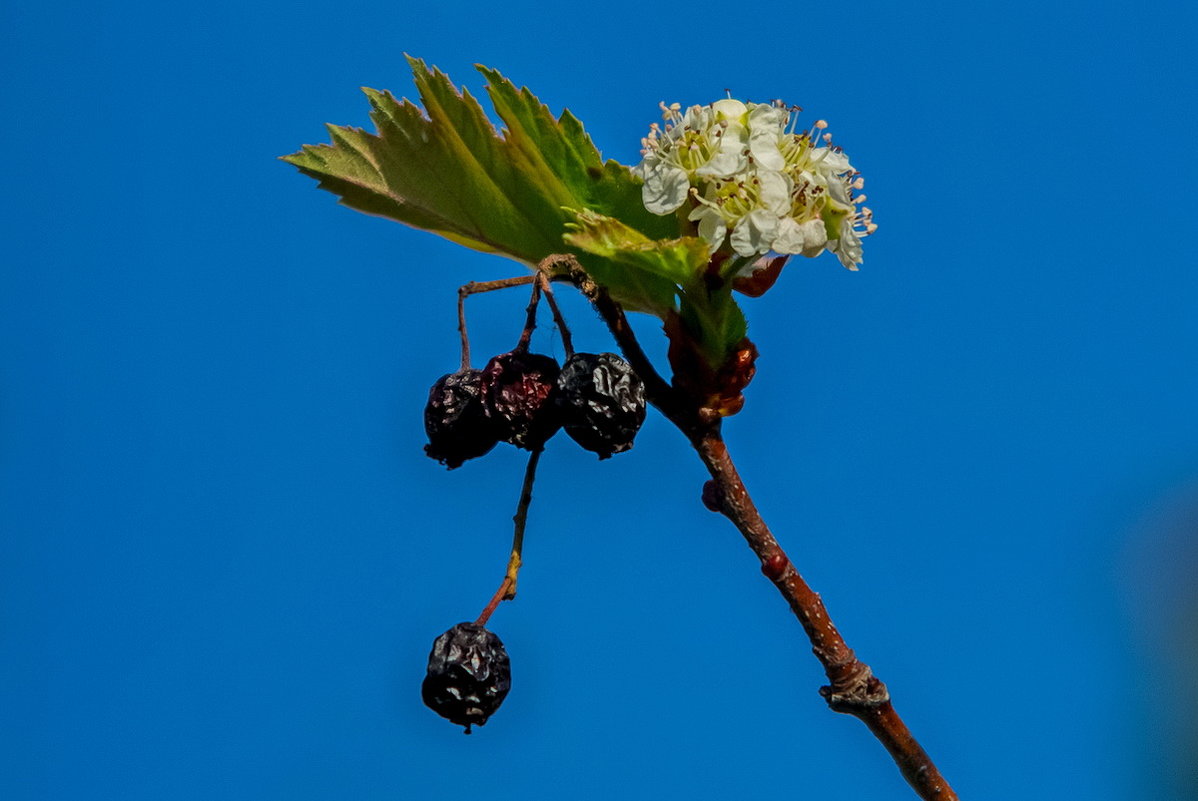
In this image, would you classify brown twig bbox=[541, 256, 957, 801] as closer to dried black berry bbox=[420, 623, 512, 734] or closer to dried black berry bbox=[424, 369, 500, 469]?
dried black berry bbox=[424, 369, 500, 469]

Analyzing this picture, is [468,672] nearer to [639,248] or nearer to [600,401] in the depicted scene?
A: [600,401]

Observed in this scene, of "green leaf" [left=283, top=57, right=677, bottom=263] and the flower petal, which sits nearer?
the flower petal

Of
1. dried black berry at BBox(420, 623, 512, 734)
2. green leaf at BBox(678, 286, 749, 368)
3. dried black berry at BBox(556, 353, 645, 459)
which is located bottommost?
dried black berry at BBox(420, 623, 512, 734)

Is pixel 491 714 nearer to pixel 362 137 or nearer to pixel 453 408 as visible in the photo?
pixel 453 408

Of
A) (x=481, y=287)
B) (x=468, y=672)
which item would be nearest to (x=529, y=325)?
(x=481, y=287)

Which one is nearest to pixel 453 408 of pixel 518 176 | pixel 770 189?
pixel 518 176

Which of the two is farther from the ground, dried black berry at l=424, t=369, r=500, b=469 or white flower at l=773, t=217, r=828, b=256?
white flower at l=773, t=217, r=828, b=256

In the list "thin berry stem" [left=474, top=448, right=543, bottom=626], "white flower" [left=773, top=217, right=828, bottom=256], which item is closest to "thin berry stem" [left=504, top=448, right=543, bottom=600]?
"thin berry stem" [left=474, top=448, right=543, bottom=626]
